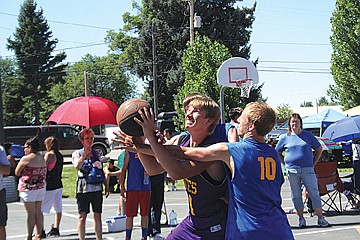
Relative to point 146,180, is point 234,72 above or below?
above

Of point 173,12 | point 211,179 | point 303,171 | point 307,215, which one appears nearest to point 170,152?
point 211,179

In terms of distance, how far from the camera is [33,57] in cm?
5906

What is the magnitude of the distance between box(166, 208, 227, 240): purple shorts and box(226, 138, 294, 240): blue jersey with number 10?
560mm

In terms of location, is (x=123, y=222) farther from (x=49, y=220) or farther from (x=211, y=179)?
(x=211, y=179)

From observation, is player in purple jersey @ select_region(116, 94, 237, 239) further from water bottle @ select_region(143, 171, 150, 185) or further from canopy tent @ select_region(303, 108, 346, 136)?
canopy tent @ select_region(303, 108, 346, 136)

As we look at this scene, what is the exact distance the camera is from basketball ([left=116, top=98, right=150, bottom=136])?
4500 mm

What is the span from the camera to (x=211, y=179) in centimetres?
473

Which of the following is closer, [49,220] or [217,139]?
[217,139]

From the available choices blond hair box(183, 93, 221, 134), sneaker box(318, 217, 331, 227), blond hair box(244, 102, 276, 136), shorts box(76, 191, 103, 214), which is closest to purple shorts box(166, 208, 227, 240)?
blond hair box(183, 93, 221, 134)

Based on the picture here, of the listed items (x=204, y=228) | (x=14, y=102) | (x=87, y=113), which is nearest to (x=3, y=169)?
(x=87, y=113)

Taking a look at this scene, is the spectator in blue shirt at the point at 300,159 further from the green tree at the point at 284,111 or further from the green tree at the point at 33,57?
the green tree at the point at 284,111

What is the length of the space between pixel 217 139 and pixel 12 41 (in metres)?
58.1

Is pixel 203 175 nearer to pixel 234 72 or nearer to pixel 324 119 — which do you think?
pixel 234 72

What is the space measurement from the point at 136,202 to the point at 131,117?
4.87 m
